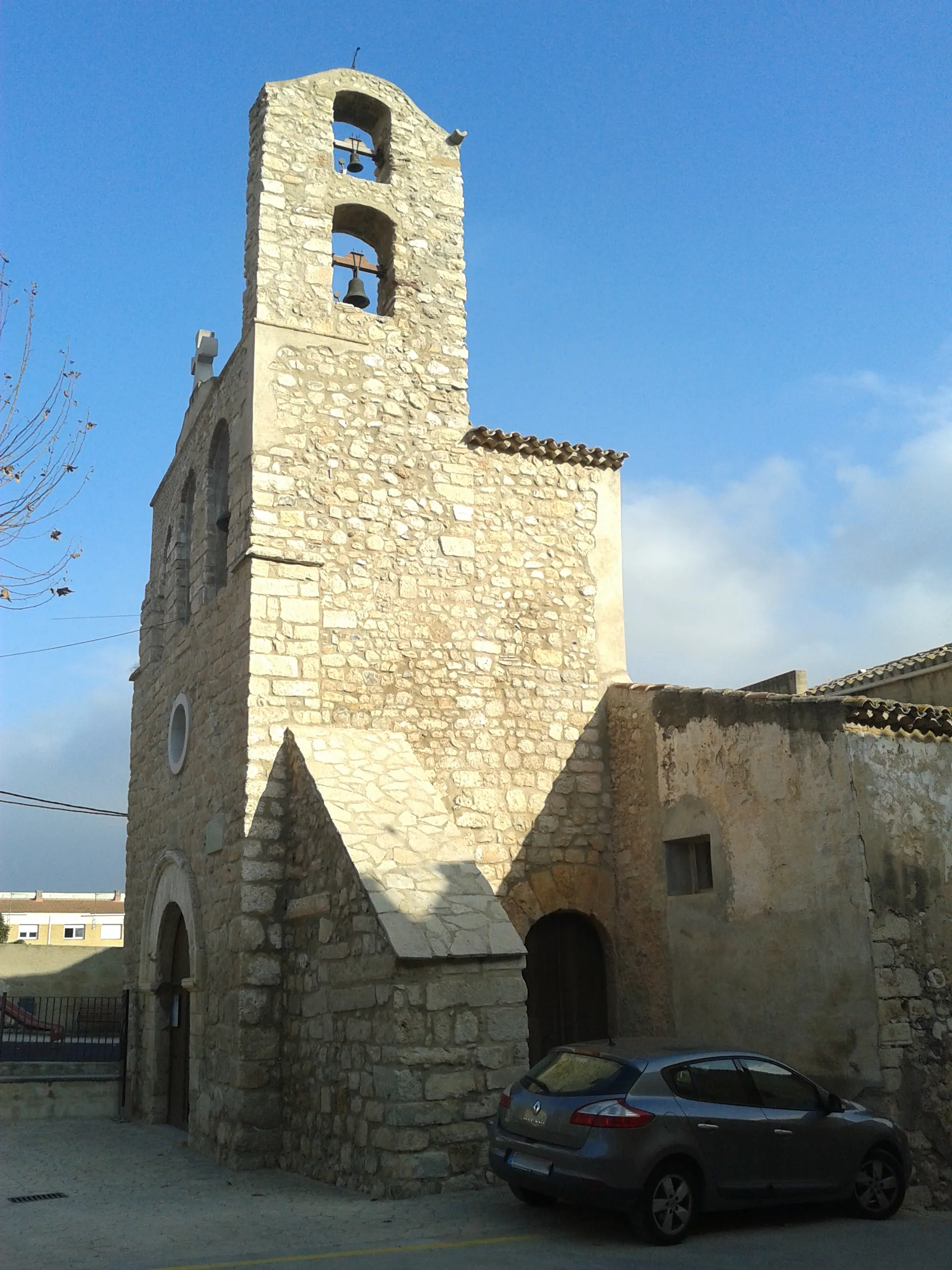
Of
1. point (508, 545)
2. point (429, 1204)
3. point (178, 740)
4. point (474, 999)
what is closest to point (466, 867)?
point (474, 999)

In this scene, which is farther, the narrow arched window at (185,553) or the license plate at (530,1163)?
the narrow arched window at (185,553)

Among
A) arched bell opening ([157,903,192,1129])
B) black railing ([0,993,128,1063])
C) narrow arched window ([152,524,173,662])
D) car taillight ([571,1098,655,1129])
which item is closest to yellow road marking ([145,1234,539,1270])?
car taillight ([571,1098,655,1129])

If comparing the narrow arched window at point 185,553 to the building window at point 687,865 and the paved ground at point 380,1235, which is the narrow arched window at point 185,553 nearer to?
the building window at point 687,865

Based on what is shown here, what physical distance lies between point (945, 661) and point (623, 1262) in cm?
996

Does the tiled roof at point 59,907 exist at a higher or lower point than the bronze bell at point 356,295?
lower

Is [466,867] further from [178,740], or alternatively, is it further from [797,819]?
[178,740]

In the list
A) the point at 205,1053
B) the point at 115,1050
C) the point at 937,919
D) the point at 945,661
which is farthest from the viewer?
the point at 115,1050

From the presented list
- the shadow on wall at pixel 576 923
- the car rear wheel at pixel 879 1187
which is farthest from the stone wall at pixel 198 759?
the car rear wheel at pixel 879 1187

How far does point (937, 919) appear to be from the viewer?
8578 mm

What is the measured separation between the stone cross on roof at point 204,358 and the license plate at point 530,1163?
1032cm

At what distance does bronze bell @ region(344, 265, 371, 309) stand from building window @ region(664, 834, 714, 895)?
668 centimetres

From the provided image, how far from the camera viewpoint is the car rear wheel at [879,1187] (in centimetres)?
703

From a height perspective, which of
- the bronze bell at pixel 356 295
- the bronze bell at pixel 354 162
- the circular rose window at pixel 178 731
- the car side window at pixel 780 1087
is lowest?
the car side window at pixel 780 1087

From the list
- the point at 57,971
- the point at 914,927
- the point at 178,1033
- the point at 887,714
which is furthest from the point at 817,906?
the point at 57,971
